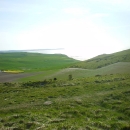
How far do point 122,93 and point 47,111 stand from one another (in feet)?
46.2

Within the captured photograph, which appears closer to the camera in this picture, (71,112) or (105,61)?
(71,112)

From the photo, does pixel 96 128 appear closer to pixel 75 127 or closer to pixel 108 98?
pixel 75 127

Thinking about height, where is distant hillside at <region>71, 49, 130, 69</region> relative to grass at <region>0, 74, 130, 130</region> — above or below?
above

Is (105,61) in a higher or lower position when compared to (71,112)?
higher

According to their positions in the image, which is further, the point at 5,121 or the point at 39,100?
the point at 39,100

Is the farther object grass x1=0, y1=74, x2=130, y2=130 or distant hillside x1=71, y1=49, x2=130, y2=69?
distant hillside x1=71, y1=49, x2=130, y2=69

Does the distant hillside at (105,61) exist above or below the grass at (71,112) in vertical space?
above

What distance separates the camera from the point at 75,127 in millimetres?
19109

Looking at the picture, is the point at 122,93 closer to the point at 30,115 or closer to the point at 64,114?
the point at 64,114

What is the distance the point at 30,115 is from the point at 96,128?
27.8 feet

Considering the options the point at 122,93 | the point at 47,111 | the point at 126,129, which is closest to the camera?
the point at 126,129

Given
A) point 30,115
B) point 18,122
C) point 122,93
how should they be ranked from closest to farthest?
point 18,122
point 30,115
point 122,93

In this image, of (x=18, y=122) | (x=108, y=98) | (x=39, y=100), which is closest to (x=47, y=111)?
(x=18, y=122)

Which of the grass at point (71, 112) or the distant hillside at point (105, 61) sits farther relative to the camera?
the distant hillside at point (105, 61)
